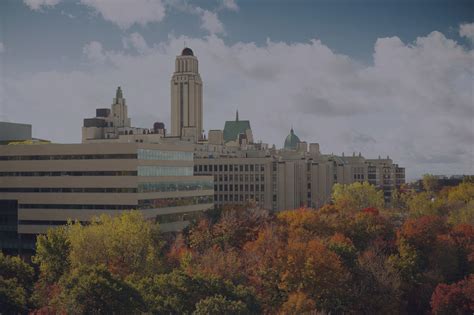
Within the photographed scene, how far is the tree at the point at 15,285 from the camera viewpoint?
3991cm

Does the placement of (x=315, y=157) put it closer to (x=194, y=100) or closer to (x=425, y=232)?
(x=194, y=100)

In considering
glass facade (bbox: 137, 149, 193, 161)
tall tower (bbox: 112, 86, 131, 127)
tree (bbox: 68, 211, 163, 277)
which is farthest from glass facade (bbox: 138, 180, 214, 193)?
tall tower (bbox: 112, 86, 131, 127)

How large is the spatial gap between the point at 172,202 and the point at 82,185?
32.3 ft

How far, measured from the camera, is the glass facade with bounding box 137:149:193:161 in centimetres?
6575

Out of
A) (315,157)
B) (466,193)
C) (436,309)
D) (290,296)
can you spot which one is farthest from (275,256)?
(315,157)

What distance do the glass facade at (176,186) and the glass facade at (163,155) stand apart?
2647 millimetres

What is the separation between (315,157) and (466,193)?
4003cm

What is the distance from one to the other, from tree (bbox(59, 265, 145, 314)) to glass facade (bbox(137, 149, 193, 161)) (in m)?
30.0

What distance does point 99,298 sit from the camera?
35.4m

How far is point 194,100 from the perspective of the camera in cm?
15038

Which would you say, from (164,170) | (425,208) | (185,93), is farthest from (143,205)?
(185,93)

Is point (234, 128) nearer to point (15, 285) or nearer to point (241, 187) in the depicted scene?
point (241, 187)

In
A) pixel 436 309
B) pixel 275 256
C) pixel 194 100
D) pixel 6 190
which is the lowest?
pixel 436 309

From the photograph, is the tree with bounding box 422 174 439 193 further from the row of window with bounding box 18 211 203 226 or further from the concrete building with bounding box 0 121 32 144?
the concrete building with bounding box 0 121 32 144
